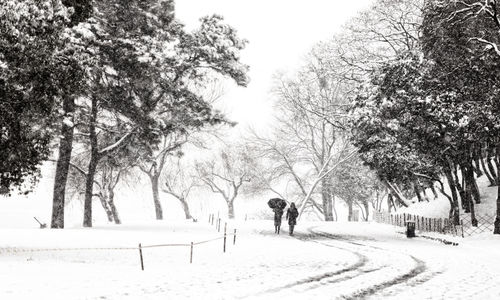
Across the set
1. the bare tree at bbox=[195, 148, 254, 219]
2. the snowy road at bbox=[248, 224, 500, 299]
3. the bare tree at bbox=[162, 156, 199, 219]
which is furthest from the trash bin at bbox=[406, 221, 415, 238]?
the bare tree at bbox=[195, 148, 254, 219]

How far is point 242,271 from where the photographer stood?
12.5 m

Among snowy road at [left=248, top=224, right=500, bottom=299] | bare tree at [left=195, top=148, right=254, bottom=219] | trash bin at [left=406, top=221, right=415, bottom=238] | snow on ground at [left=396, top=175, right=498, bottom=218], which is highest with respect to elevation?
bare tree at [left=195, top=148, right=254, bottom=219]

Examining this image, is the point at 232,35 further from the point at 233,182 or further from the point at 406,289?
the point at 233,182

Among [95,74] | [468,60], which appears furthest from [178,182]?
[468,60]

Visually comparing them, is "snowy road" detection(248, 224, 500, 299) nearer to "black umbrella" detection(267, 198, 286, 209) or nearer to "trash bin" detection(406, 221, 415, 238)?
"trash bin" detection(406, 221, 415, 238)

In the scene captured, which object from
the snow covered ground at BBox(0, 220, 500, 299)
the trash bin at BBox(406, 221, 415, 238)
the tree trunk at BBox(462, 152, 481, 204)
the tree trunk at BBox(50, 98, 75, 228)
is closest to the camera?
the snow covered ground at BBox(0, 220, 500, 299)

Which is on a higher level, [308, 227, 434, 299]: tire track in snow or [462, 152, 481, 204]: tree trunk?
[462, 152, 481, 204]: tree trunk

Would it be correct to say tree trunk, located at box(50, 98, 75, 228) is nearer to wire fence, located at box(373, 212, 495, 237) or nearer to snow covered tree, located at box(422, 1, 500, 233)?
snow covered tree, located at box(422, 1, 500, 233)

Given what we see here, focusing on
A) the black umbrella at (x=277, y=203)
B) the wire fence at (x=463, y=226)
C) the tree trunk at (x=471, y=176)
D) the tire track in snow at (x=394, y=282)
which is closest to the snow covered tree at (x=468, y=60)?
the tree trunk at (x=471, y=176)

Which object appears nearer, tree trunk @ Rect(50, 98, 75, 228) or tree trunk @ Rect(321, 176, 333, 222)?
tree trunk @ Rect(50, 98, 75, 228)

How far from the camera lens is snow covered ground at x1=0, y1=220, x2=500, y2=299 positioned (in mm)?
9484

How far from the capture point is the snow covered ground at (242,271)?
31.1 ft

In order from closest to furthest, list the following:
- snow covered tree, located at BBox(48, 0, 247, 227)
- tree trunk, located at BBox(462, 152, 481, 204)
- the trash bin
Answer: snow covered tree, located at BBox(48, 0, 247, 227), tree trunk, located at BBox(462, 152, 481, 204), the trash bin

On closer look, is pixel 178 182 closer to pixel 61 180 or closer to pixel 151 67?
pixel 61 180
